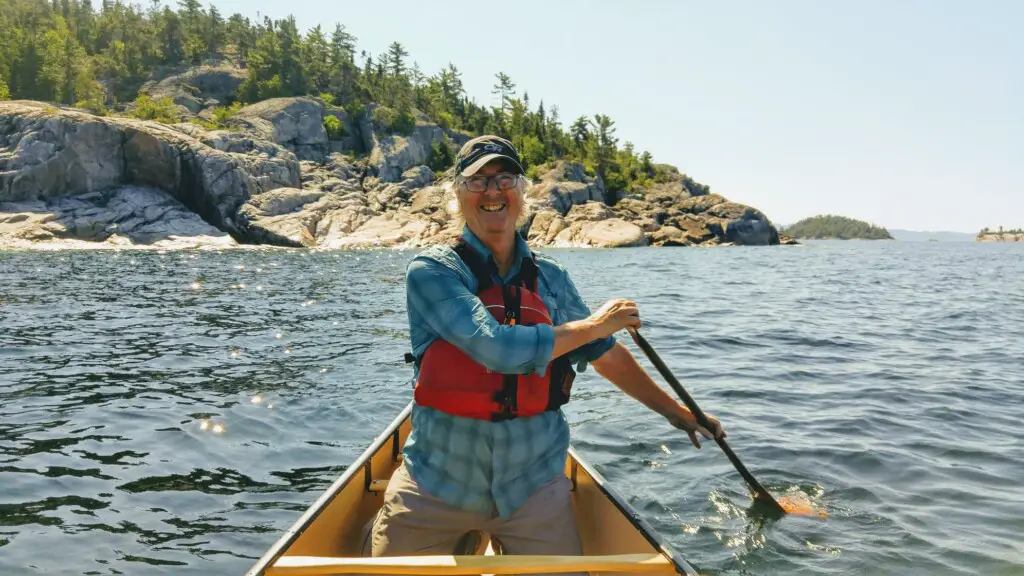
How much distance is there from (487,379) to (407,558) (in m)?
0.82

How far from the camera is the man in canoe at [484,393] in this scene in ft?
9.10

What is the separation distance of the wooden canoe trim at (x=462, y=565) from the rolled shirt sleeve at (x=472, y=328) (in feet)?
2.59

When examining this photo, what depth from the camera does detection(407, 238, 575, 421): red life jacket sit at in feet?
9.46

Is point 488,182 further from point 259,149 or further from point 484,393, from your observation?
point 259,149

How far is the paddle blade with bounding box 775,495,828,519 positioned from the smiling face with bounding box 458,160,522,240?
12.0 feet

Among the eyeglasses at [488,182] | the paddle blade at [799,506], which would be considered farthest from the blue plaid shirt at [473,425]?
the paddle blade at [799,506]

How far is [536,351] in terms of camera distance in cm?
271

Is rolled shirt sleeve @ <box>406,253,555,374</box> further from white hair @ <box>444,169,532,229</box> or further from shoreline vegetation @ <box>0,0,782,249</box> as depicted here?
shoreline vegetation @ <box>0,0,782,249</box>

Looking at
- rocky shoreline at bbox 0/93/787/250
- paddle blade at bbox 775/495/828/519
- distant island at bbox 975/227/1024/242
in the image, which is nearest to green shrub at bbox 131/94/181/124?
rocky shoreline at bbox 0/93/787/250

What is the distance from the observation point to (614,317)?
3.05 meters

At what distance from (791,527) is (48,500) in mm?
5745

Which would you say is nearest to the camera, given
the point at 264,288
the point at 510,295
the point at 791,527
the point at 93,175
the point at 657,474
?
the point at 510,295

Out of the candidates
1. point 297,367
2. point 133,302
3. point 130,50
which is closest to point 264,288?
point 133,302

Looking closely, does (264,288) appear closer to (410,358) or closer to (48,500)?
(48,500)
